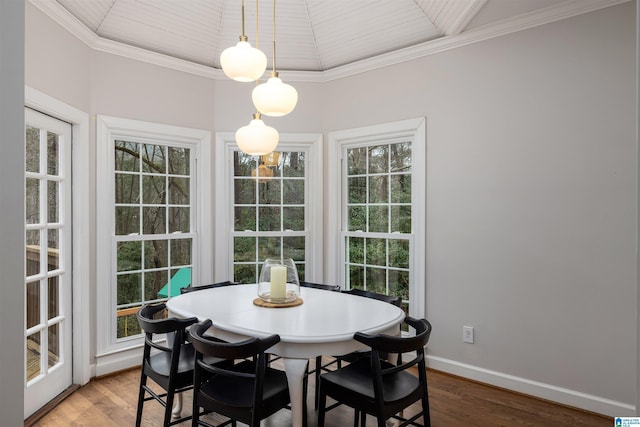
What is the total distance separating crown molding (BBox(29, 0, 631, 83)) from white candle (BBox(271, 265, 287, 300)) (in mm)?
2219

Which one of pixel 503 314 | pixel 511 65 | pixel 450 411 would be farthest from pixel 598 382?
pixel 511 65

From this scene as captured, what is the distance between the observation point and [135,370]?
11.4 feet

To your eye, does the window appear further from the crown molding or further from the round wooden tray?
the round wooden tray

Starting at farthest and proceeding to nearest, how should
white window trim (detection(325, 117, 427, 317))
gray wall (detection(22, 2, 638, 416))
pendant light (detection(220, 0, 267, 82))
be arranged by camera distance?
1. white window trim (detection(325, 117, 427, 317))
2. gray wall (detection(22, 2, 638, 416))
3. pendant light (detection(220, 0, 267, 82))

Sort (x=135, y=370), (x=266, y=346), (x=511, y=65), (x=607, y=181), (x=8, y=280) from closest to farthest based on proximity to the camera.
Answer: (x=8, y=280) < (x=266, y=346) < (x=607, y=181) < (x=511, y=65) < (x=135, y=370)

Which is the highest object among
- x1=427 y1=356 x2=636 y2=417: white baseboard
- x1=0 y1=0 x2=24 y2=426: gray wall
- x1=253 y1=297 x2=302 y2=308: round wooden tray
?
x1=0 y1=0 x2=24 y2=426: gray wall

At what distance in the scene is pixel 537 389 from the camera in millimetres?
2930

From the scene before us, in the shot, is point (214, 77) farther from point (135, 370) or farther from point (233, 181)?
point (135, 370)

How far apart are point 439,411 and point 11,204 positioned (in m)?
2.84

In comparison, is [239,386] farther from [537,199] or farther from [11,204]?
[537,199]

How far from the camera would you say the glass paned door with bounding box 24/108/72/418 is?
270 cm

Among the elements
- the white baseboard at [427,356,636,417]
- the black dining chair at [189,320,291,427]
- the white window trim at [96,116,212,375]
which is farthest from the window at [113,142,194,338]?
the white baseboard at [427,356,636,417]

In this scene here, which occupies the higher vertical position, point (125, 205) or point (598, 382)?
point (125, 205)

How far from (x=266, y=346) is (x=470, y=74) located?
263cm
